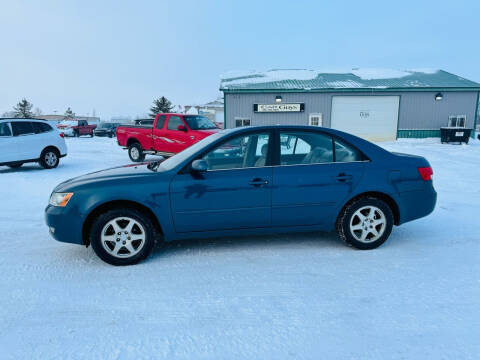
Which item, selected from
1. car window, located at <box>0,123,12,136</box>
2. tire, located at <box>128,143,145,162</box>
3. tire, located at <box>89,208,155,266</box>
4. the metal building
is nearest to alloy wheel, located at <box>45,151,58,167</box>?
car window, located at <box>0,123,12,136</box>

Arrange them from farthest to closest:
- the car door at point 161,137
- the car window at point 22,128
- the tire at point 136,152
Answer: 1. the tire at point 136,152
2. the car door at point 161,137
3. the car window at point 22,128

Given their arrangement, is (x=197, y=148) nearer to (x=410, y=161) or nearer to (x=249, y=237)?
(x=249, y=237)

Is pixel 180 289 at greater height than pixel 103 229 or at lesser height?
lesser

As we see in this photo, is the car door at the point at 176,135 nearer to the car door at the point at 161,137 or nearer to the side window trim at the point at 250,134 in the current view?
the car door at the point at 161,137

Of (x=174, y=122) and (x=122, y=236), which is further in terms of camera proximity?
(x=174, y=122)

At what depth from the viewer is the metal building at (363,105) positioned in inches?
Result: 864

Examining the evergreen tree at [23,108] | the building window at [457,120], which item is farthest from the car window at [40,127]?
the evergreen tree at [23,108]

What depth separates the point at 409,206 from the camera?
4.14 m

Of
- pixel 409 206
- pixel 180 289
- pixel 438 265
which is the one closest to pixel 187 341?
pixel 180 289

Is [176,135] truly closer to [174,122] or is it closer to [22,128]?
[174,122]

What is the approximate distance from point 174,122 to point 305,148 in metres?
8.83

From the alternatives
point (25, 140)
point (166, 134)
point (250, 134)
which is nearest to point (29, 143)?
point (25, 140)

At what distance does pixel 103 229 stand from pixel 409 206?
11.9ft

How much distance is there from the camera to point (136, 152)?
43.1 feet
